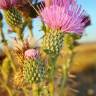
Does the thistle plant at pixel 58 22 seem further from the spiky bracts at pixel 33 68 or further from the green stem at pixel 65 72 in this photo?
the green stem at pixel 65 72

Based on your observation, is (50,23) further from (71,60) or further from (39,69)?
(71,60)

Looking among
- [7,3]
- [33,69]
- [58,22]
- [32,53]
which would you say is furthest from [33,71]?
[7,3]

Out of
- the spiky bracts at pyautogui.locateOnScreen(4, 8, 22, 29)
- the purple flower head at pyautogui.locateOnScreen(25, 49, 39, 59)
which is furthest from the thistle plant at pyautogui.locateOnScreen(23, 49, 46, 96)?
the spiky bracts at pyautogui.locateOnScreen(4, 8, 22, 29)

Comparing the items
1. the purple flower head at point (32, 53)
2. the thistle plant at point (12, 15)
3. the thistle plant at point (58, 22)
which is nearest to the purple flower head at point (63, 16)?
the thistle plant at point (58, 22)

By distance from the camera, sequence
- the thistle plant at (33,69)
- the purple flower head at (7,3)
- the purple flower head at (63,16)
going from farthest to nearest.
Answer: the purple flower head at (7,3), the thistle plant at (33,69), the purple flower head at (63,16)

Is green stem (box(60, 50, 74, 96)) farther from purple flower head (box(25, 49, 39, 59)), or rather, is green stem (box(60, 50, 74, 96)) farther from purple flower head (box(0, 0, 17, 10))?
purple flower head (box(0, 0, 17, 10))
